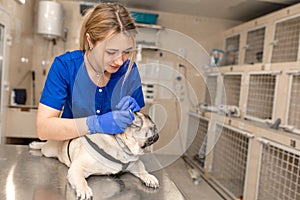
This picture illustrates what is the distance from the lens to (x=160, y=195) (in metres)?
0.79

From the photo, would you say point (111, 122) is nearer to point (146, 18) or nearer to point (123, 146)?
point (123, 146)

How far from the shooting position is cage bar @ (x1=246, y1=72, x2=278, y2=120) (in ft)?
7.00

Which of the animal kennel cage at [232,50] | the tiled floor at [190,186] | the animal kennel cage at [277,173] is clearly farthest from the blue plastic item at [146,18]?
the animal kennel cage at [277,173]

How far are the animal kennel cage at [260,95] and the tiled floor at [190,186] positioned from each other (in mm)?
803

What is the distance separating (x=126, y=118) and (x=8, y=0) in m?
2.02

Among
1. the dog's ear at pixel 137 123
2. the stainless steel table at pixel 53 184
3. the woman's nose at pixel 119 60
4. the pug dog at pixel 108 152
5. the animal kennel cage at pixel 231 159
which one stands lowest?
the animal kennel cage at pixel 231 159

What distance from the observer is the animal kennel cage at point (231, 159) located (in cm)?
223

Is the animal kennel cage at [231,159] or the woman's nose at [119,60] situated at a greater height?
the woman's nose at [119,60]

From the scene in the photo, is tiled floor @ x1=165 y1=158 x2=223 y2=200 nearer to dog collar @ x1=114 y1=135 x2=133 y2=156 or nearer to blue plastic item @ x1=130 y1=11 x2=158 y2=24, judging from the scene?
dog collar @ x1=114 y1=135 x2=133 y2=156

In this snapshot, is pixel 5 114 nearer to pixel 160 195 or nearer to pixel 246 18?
pixel 160 195

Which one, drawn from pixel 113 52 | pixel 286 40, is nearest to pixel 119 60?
pixel 113 52

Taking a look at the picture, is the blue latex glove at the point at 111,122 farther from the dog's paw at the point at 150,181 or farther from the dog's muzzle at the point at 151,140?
the dog's paw at the point at 150,181

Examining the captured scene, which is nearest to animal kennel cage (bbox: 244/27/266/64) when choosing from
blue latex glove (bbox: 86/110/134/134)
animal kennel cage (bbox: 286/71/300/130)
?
animal kennel cage (bbox: 286/71/300/130)

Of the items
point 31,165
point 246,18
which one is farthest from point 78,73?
point 246,18
